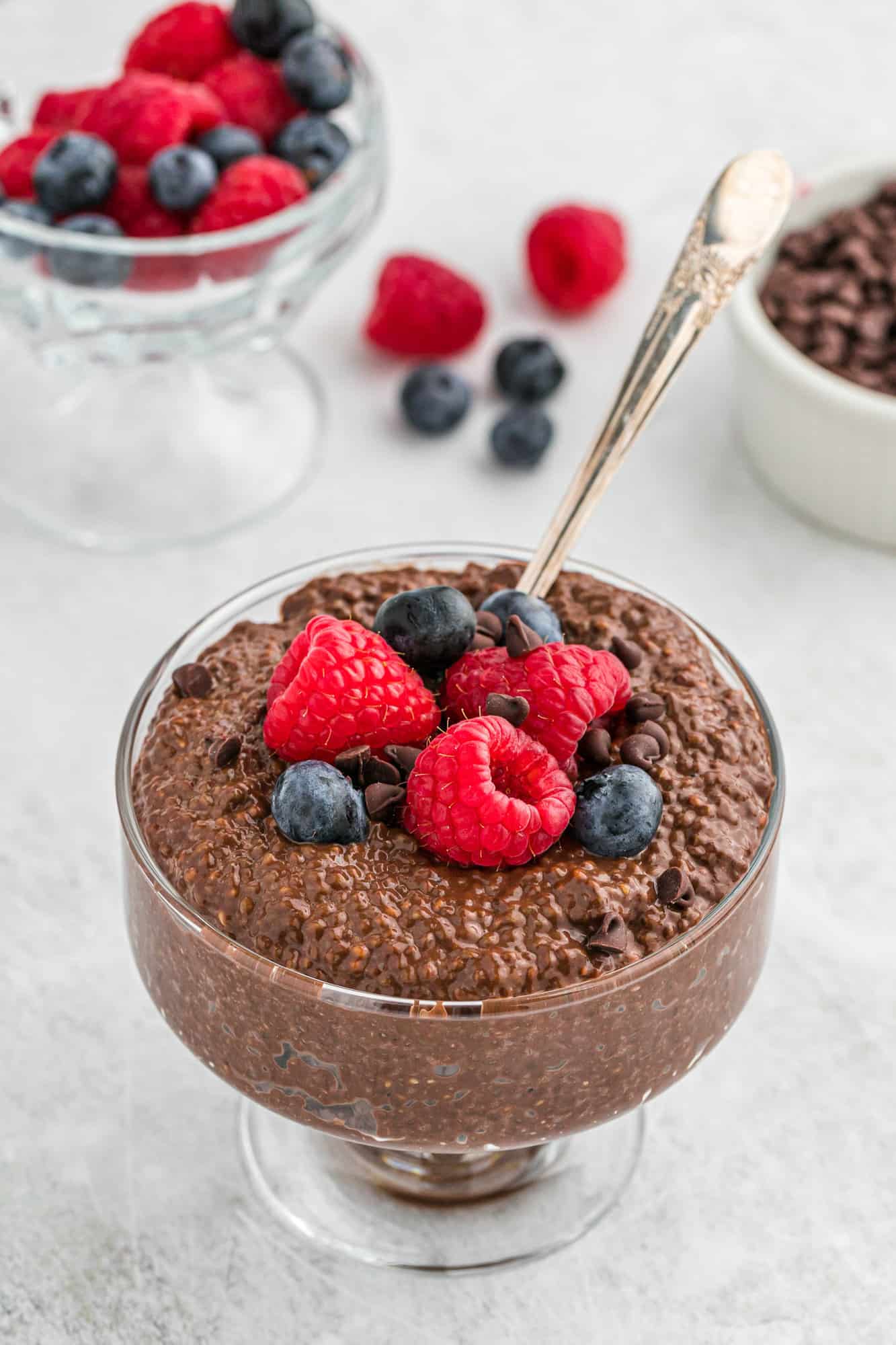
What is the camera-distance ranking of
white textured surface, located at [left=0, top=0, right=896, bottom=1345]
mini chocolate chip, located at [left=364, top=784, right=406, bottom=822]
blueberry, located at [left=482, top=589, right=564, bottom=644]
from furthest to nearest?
white textured surface, located at [left=0, top=0, right=896, bottom=1345] → blueberry, located at [left=482, top=589, right=564, bottom=644] → mini chocolate chip, located at [left=364, top=784, right=406, bottom=822]

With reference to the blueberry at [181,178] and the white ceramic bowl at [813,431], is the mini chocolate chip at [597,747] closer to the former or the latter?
the white ceramic bowl at [813,431]

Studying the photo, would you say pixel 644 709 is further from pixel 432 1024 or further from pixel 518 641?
pixel 432 1024

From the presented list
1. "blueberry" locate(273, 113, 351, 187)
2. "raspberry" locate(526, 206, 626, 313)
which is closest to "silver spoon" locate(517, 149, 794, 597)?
"blueberry" locate(273, 113, 351, 187)

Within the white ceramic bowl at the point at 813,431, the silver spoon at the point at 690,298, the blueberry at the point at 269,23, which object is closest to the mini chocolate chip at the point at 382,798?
the silver spoon at the point at 690,298

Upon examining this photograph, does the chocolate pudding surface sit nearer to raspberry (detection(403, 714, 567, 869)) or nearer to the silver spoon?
raspberry (detection(403, 714, 567, 869))

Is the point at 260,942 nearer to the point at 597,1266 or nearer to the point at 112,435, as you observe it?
the point at 597,1266

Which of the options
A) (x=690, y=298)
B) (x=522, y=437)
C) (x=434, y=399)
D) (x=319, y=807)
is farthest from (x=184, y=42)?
(x=319, y=807)

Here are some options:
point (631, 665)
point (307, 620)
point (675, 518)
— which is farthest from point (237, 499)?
point (631, 665)
